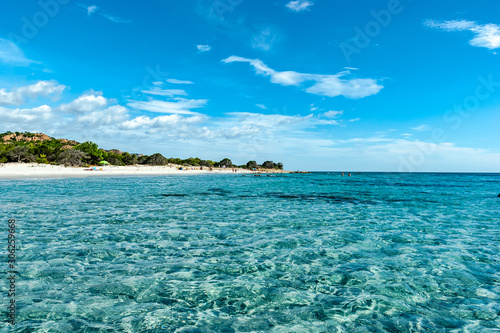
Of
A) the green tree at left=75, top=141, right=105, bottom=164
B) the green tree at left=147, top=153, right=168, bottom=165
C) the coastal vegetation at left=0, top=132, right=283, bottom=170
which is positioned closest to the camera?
the coastal vegetation at left=0, top=132, right=283, bottom=170

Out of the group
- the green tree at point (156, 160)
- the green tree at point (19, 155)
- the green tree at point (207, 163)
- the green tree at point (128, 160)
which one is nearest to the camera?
the green tree at point (19, 155)

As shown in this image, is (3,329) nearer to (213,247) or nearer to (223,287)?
Result: (223,287)

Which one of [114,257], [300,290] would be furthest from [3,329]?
[300,290]

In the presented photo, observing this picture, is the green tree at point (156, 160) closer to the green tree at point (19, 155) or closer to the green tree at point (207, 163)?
the green tree at point (207, 163)

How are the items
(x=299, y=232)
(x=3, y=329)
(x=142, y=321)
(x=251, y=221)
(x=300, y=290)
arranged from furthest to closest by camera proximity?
(x=251, y=221) → (x=299, y=232) → (x=300, y=290) → (x=142, y=321) → (x=3, y=329)

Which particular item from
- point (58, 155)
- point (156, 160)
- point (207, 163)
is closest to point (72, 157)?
point (58, 155)

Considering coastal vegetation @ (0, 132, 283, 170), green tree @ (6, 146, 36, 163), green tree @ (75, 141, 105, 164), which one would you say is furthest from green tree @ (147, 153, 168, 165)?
green tree @ (6, 146, 36, 163)

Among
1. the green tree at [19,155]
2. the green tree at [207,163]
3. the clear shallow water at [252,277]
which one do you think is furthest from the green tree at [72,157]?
the clear shallow water at [252,277]

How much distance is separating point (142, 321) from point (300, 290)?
385cm

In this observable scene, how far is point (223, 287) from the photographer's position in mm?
7355

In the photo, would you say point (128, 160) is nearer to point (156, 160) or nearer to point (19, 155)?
point (156, 160)

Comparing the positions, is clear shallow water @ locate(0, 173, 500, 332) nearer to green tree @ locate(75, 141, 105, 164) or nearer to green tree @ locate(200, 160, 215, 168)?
green tree @ locate(75, 141, 105, 164)

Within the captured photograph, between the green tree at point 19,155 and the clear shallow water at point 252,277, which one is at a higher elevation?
the green tree at point 19,155

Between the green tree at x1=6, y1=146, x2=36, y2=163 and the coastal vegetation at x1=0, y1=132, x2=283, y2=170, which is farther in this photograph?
the coastal vegetation at x1=0, y1=132, x2=283, y2=170
